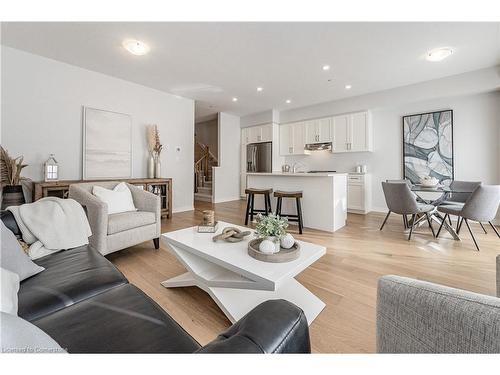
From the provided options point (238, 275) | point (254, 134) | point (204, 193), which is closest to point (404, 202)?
point (238, 275)

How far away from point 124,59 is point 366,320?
4.18 m

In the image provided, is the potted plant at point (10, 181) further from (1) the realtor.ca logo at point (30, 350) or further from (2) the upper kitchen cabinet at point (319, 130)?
(2) the upper kitchen cabinet at point (319, 130)

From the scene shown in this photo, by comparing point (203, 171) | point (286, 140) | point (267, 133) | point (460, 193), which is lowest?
point (460, 193)

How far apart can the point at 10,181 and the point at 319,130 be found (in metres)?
5.72

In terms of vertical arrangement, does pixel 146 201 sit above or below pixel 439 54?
below

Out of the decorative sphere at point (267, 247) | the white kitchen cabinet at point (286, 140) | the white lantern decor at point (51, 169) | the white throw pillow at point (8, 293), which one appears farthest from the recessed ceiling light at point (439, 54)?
the white lantern decor at point (51, 169)

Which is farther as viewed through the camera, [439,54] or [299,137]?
[299,137]

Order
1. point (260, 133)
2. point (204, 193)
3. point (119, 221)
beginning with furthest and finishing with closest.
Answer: point (204, 193), point (260, 133), point (119, 221)

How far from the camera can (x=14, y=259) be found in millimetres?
1150

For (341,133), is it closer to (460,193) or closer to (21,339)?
(460,193)

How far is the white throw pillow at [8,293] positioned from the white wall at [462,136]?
221 inches

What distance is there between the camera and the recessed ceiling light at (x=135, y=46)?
9.24 ft

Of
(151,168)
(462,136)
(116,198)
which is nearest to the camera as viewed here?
(116,198)
